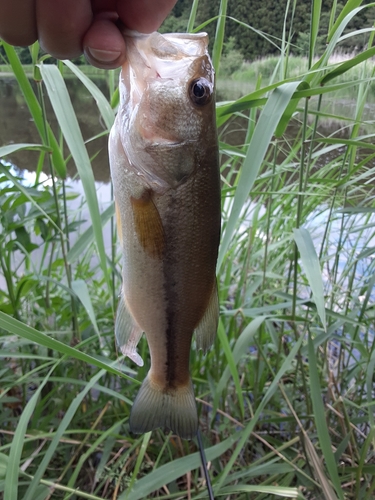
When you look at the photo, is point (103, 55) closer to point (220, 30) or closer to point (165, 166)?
point (165, 166)

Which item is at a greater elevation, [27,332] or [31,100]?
[31,100]

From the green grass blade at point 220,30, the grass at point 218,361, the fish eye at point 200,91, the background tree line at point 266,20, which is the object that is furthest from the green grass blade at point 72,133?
the background tree line at point 266,20

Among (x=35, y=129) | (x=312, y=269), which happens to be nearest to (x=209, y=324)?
(x=312, y=269)

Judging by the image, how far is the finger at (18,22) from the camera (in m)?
0.88

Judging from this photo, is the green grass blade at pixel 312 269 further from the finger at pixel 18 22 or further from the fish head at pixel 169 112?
the finger at pixel 18 22

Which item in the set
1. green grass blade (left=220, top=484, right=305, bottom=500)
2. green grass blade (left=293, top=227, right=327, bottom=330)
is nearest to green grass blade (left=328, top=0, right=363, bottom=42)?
green grass blade (left=293, top=227, right=327, bottom=330)

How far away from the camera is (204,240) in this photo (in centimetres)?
98

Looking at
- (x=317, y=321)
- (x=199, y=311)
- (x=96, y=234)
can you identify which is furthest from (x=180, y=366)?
(x=317, y=321)

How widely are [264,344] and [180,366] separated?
0.92 meters

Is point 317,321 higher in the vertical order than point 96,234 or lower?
lower

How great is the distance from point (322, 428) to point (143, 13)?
1225 mm

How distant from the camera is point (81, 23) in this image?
89cm

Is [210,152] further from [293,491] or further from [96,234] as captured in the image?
[293,491]

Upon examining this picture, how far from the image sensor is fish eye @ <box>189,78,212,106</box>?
947 mm
